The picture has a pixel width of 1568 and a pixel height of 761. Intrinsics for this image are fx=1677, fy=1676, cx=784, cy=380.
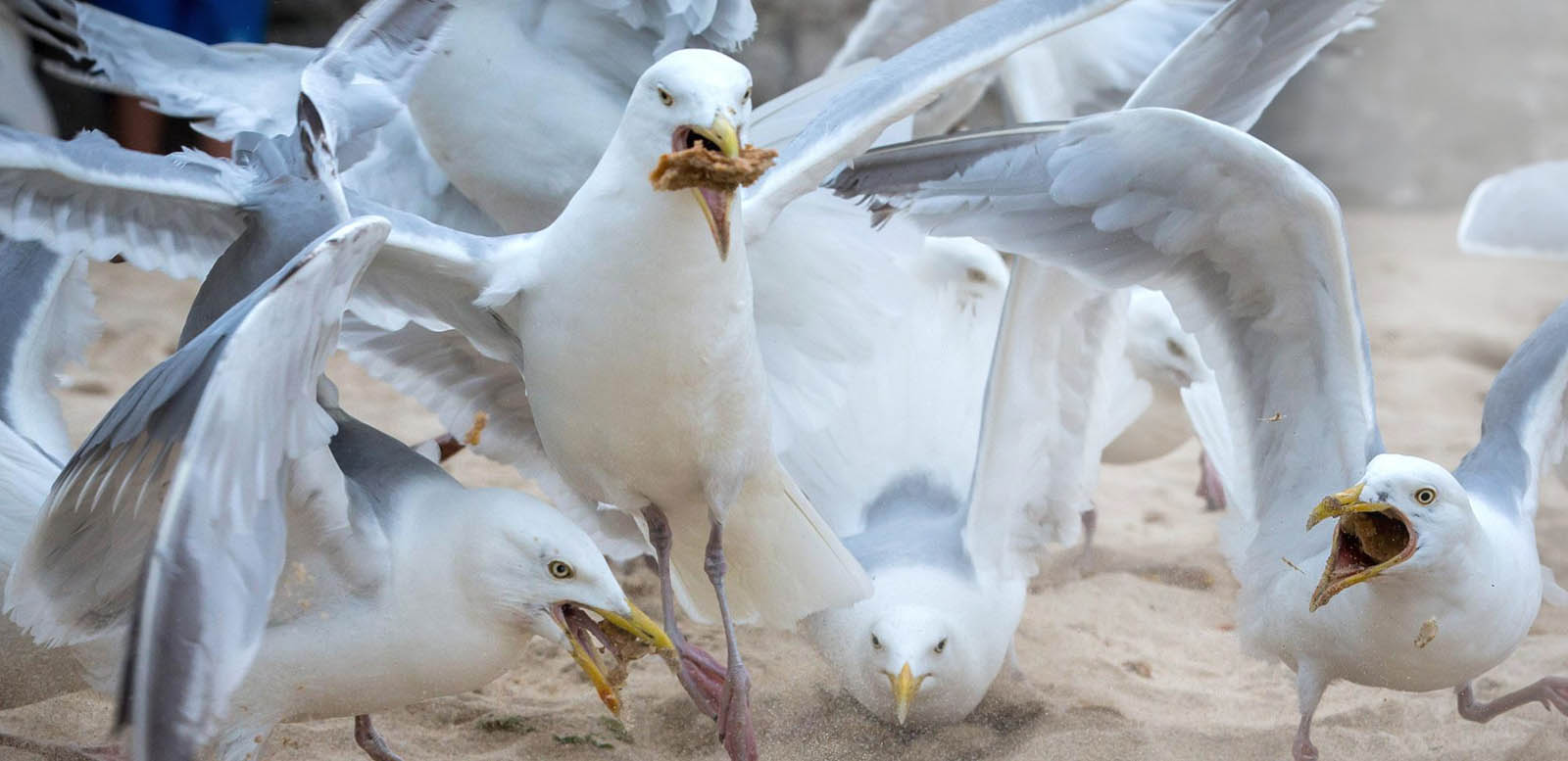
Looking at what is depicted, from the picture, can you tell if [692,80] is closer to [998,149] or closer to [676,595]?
[998,149]

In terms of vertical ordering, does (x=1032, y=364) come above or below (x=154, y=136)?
above

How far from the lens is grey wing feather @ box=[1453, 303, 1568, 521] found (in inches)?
102

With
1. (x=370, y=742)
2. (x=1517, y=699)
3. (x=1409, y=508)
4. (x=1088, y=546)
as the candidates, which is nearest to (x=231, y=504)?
(x=370, y=742)

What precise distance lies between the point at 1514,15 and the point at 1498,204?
562cm

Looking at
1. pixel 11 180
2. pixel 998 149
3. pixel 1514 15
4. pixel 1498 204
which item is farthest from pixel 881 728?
pixel 1514 15

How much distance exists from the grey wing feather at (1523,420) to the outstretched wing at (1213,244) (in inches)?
8.4

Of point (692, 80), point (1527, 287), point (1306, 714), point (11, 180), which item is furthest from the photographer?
point (1527, 287)

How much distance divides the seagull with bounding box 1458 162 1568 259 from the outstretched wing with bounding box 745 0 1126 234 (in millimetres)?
1586

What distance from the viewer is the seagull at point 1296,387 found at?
2.38 metres

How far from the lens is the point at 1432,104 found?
335 inches

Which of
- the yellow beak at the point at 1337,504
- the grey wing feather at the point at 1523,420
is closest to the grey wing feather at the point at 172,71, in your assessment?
the yellow beak at the point at 1337,504

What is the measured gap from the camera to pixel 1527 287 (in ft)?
20.0

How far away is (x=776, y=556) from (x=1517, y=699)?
124 centimetres

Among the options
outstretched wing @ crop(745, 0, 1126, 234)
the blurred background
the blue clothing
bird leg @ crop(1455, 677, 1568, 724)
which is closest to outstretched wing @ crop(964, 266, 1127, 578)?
outstretched wing @ crop(745, 0, 1126, 234)
